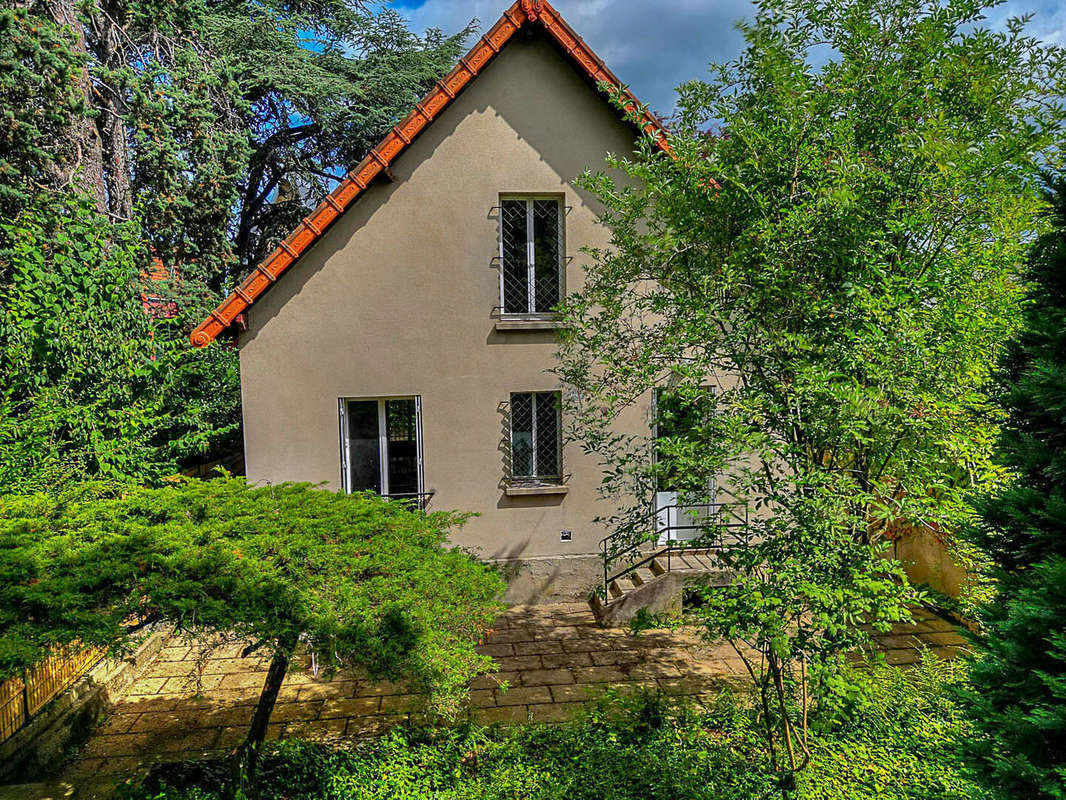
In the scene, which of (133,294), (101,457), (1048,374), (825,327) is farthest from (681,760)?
(133,294)

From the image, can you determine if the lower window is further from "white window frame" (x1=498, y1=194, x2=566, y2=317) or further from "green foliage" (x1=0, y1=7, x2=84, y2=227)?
"green foliage" (x1=0, y1=7, x2=84, y2=227)

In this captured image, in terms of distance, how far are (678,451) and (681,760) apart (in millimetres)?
2871

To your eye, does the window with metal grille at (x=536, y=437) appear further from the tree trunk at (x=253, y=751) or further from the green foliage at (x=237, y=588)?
the tree trunk at (x=253, y=751)

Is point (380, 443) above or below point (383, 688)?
above

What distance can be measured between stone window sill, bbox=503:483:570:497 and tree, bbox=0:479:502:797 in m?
4.52

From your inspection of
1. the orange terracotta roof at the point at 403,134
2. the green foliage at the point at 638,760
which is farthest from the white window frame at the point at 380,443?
the green foliage at the point at 638,760

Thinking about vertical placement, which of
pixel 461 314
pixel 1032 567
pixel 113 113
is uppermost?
pixel 113 113

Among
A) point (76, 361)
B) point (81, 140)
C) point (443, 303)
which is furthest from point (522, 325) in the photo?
point (81, 140)

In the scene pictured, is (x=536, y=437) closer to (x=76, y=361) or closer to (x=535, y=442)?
(x=535, y=442)

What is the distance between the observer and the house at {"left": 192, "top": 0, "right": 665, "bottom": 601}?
8.99 metres

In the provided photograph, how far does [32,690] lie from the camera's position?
587 cm

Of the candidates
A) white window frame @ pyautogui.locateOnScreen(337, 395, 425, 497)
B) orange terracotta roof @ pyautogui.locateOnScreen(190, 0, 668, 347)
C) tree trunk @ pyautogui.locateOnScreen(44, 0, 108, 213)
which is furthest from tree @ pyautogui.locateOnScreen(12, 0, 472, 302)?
white window frame @ pyautogui.locateOnScreen(337, 395, 425, 497)

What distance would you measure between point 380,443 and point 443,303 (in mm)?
2314

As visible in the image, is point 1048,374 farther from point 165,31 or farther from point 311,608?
point 165,31
